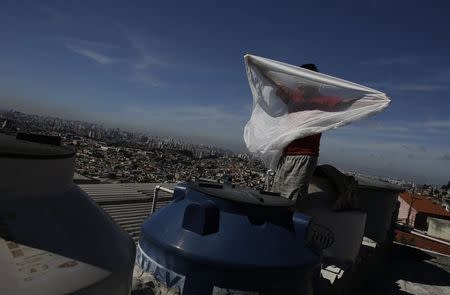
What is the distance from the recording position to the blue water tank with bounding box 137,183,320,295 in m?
2.30

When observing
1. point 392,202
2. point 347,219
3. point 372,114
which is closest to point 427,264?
point 392,202

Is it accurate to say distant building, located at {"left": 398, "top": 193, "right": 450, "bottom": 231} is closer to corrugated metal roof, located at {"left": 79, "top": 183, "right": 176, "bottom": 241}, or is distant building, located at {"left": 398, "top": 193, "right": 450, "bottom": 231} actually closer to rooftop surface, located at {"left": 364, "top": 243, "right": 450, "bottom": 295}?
rooftop surface, located at {"left": 364, "top": 243, "right": 450, "bottom": 295}

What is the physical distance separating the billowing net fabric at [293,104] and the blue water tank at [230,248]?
52.3 inches

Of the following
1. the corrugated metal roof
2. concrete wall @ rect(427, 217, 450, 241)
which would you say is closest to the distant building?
concrete wall @ rect(427, 217, 450, 241)

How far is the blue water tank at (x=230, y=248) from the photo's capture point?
2301 millimetres

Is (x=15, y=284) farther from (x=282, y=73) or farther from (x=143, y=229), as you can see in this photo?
(x=282, y=73)

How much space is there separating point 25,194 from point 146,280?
4.20 feet

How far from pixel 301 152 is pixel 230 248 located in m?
1.72

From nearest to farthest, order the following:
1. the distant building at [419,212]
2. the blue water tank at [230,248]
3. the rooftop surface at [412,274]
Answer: the blue water tank at [230,248] → the rooftop surface at [412,274] → the distant building at [419,212]

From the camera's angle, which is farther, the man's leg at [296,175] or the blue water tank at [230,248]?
the man's leg at [296,175]

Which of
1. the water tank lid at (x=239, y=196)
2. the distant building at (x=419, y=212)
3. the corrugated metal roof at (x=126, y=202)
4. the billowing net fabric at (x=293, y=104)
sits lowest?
the distant building at (x=419, y=212)

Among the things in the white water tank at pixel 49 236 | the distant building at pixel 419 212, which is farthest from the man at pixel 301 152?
the distant building at pixel 419 212

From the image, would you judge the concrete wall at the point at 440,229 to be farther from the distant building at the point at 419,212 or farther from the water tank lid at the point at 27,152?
the water tank lid at the point at 27,152

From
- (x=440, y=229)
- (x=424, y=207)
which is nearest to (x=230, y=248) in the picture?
(x=440, y=229)
